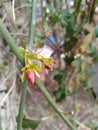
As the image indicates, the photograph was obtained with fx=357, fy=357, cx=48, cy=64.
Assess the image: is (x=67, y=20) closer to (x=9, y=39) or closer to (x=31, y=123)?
(x=31, y=123)

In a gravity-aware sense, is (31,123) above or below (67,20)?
below

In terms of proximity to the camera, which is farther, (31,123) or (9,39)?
(31,123)

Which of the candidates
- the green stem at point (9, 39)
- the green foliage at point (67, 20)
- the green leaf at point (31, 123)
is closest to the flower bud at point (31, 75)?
the green stem at point (9, 39)

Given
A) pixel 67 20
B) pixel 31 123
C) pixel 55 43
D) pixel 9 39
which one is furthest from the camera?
pixel 55 43

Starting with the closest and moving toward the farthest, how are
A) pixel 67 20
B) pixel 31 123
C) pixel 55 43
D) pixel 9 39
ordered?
pixel 9 39 → pixel 31 123 → pixel 67 20 → pixel 55 43

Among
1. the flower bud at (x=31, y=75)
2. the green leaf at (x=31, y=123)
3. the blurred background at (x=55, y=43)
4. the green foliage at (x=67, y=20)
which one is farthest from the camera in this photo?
the green foliage at (x=67, y=20)

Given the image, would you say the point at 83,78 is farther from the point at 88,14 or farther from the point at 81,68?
the point at 88,14

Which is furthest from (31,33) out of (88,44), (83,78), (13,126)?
(83,78)

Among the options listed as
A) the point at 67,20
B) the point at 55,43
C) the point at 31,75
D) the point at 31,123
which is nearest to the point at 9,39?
the point at 31,75

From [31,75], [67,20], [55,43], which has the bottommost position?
[31,75]

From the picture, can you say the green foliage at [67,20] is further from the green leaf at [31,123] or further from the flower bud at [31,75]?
the flower bud at [31,75]

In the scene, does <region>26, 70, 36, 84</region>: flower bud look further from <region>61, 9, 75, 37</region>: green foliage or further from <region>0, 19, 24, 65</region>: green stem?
<region>61, 9, 75, 37</region>: green foliage

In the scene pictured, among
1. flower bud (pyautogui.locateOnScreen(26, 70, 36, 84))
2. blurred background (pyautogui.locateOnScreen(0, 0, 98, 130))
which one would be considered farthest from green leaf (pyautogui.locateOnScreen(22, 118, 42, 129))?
flower bud (pyautogui.locateOnScreen(26, 70, 36, 84))
